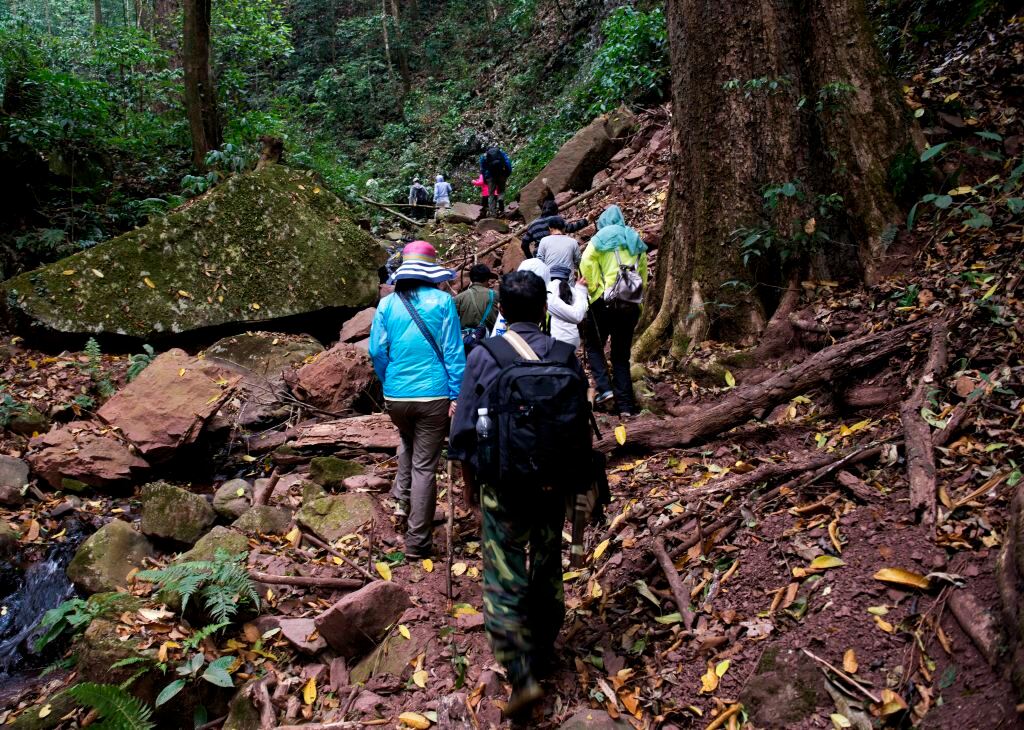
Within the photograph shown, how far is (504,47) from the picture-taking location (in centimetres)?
2611

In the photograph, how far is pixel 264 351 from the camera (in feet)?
30.9

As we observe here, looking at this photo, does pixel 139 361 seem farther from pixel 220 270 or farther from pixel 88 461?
pixel 88 461

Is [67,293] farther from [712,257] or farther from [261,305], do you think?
[712,257]

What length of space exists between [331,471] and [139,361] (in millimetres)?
3971

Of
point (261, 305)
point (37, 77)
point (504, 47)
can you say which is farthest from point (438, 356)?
point (504, 47)

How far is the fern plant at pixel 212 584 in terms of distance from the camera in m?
4.38

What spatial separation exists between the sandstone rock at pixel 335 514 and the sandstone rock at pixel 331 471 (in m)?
0.63

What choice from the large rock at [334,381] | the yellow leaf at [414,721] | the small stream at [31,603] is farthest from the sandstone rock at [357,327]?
the yellow leaf at [414,721]

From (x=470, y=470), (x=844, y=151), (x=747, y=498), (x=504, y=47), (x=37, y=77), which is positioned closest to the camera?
(x=470, y=470)

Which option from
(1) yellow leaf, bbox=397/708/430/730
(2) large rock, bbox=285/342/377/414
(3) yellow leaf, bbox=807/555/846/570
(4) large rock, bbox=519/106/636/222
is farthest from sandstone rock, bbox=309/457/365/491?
(4) large rock, bbox=519/106/636/222

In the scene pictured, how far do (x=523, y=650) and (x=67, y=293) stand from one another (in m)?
8.53

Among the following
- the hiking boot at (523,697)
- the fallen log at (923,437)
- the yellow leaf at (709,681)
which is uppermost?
the fallen log at (923,437)

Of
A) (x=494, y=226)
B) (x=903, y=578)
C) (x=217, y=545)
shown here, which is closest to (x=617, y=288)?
(x=903, y=578)

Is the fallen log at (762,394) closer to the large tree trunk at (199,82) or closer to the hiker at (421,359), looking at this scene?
the hiker at (421,359)
